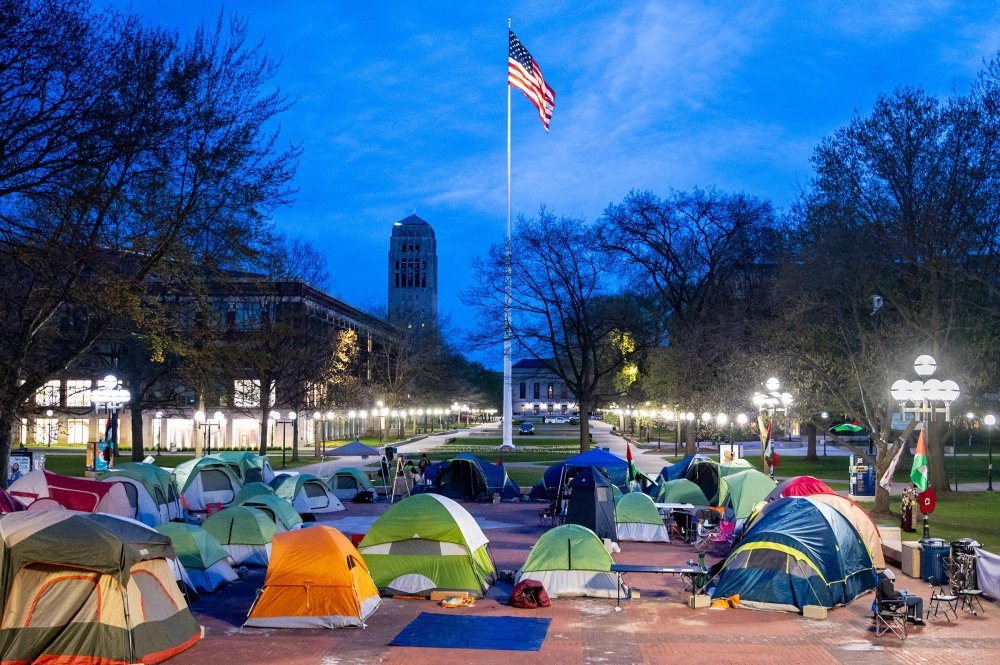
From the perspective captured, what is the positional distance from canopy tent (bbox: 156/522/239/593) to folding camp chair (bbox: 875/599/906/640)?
12043mm

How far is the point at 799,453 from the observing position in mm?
65562

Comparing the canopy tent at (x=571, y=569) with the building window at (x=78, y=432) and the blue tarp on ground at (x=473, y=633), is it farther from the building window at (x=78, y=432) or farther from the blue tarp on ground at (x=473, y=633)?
the building window at (x=78, y=432)

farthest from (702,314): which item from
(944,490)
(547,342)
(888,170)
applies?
(888,170)

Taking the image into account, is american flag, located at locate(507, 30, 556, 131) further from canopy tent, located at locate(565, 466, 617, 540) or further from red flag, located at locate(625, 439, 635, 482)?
canopy tent, located at locate(565, 466, 617, 540)

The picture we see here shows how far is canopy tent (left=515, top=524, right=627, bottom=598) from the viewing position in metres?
18.2

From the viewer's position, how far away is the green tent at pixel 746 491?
86.4 feet

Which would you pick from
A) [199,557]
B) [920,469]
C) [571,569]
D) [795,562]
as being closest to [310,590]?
[199,557]

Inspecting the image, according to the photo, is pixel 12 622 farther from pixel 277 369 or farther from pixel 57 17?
pixel 277 369

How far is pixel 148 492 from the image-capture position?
2817 cm

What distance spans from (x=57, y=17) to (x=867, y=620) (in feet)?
56.6

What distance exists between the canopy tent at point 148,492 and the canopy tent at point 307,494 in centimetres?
329

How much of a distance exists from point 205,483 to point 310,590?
19291 millimetres

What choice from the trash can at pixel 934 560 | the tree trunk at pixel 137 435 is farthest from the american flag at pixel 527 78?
the trash can at pixel 934 560

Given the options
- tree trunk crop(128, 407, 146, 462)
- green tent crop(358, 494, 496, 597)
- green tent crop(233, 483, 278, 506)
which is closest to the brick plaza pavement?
green tent crop(358, 494, 496, 597)
